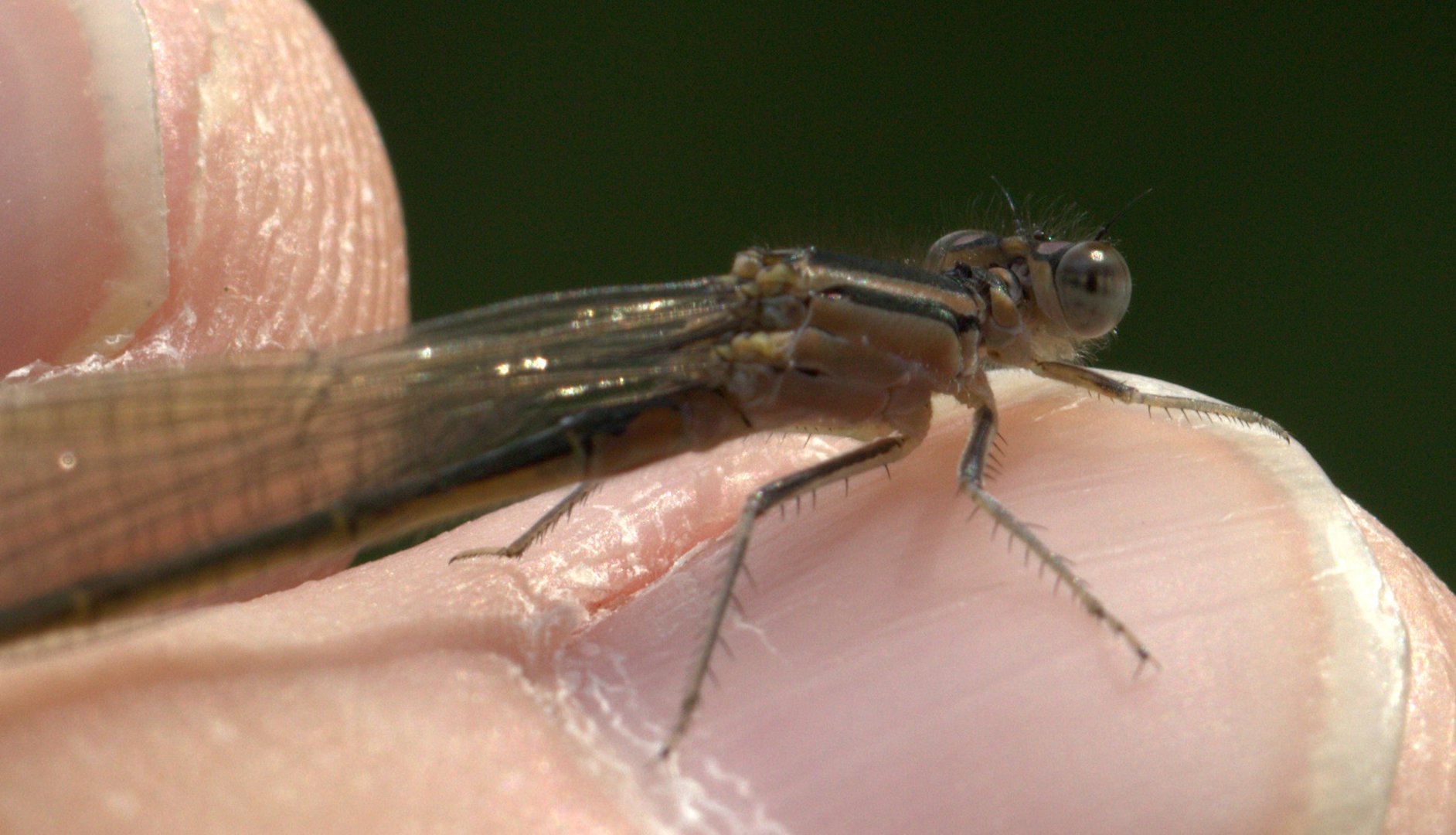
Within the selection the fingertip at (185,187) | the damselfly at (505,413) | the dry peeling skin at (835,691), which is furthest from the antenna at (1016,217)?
the fingertip at (185,187)

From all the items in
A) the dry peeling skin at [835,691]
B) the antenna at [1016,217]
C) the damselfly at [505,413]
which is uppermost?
the antenna at [1016,217]

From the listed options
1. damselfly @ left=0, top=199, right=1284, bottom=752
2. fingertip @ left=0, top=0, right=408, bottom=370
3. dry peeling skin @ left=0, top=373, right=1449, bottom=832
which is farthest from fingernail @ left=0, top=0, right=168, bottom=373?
dry peeling skin @ left=0, top=373, right=1449, bottom=832

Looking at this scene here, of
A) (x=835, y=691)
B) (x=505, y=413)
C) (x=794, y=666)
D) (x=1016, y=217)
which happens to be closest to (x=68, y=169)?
(x=505, y=413)

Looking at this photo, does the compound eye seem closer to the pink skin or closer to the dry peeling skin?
the pink skin

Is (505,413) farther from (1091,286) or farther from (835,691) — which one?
(1091,286)

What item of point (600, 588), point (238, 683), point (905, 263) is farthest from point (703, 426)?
point (238, 683)

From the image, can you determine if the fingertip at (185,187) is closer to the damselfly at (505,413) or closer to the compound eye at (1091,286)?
the damselfly at (505,413)

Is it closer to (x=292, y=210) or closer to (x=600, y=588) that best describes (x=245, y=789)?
(x=600, y=588)
